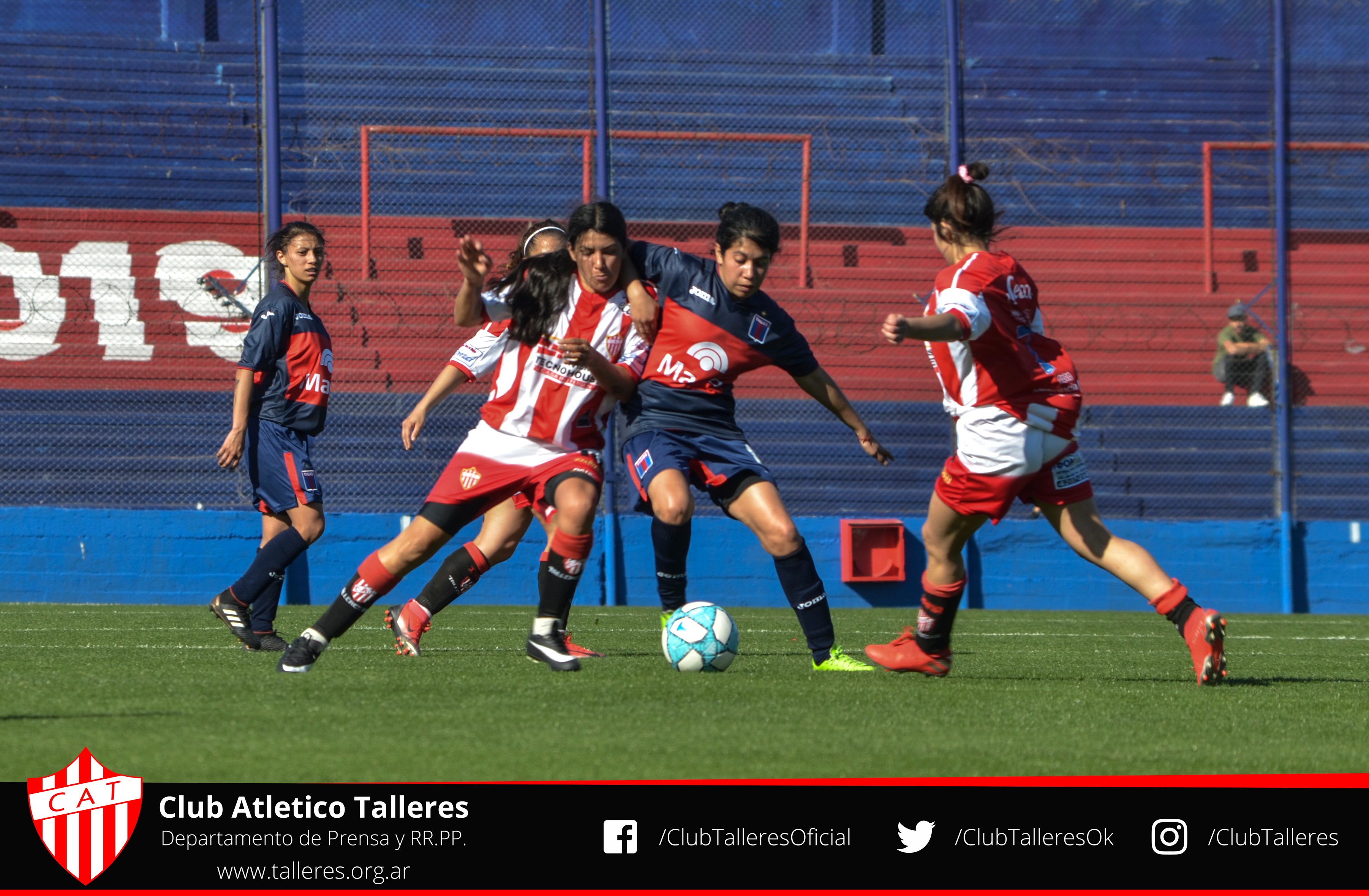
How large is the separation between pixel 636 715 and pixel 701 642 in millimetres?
1406

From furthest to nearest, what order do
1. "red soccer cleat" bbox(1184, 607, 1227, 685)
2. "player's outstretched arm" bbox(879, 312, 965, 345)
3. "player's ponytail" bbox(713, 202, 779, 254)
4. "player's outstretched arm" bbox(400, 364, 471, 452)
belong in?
1. "player's outstretched arm" bbox(400, 364, 471, 452)
2. "player's ponytail" bbox(713, 202, 779, 254)
3. "red soccer cleat" bbox(1184, 607, 1227, 685)
4. "player's outstretched arm" bbox(879, 312, 965, 345)

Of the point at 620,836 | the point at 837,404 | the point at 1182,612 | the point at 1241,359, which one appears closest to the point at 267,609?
the point at 837,404

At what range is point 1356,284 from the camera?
558 inches

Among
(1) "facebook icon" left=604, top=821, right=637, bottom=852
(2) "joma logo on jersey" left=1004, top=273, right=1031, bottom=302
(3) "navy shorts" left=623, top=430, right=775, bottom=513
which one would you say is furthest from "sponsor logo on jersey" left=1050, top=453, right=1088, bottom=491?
(1) "facebook icon" left=604, top=821, right=637, bottom=852

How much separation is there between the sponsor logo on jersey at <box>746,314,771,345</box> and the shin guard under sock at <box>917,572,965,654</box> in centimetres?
126

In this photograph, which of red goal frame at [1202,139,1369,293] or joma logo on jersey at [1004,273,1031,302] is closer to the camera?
joma logo on jersey at [1004,273,1031,302]

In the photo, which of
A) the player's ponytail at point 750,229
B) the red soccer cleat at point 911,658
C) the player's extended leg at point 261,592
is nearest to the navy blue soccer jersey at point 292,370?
the player's extended leg at point 261,592

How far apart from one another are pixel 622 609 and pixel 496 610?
3.12ft

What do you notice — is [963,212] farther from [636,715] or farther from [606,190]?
[606,190]

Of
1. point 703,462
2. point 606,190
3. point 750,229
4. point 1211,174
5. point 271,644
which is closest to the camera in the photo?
point 750,229

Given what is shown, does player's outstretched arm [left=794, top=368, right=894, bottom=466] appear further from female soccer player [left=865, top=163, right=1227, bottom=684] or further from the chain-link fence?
the chain-link fence

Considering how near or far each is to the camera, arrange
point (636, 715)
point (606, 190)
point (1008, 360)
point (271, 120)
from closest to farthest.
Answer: point (636, 715)
point (1008, 360)
point (271, 120)
point (606, 190)

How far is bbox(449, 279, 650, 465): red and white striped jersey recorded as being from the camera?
5676 millimetres

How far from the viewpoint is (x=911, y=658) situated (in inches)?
234
